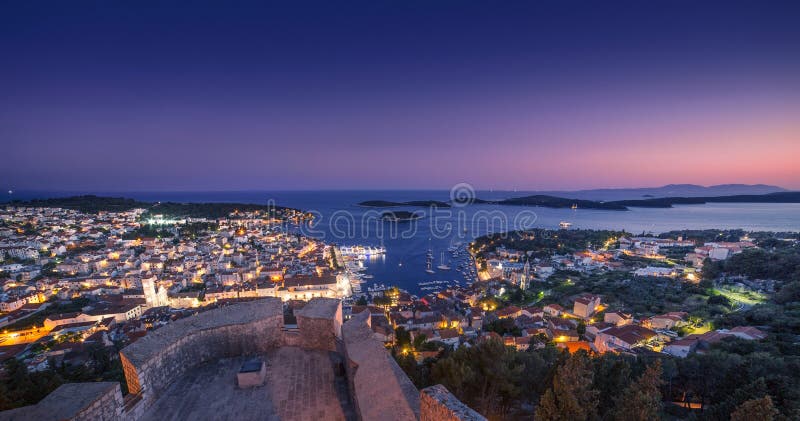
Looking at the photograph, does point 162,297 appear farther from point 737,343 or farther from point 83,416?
point 737,343

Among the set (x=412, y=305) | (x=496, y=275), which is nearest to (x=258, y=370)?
(x=412, y=305)

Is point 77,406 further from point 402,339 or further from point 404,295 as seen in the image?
point 404,295

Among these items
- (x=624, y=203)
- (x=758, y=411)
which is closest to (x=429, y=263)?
(x=758, y=411)

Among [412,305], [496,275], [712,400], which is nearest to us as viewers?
[712,400]

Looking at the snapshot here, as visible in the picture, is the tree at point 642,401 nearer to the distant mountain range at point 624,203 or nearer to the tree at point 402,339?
the tree at point 402,339

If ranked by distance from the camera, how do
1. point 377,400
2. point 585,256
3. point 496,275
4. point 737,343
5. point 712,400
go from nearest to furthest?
point 377,400 → point 712,400 → point 737,343 → point 496,275 → point 585,256

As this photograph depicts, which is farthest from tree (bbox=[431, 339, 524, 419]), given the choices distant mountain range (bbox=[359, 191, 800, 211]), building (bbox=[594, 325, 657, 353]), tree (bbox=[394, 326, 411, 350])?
distant mountain range (bbox=[359, 191, 800, 211])

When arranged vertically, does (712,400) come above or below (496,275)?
above
